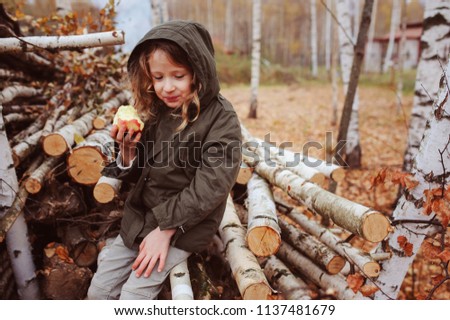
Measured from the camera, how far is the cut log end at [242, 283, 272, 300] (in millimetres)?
1826

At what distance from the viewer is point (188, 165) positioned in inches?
80.4

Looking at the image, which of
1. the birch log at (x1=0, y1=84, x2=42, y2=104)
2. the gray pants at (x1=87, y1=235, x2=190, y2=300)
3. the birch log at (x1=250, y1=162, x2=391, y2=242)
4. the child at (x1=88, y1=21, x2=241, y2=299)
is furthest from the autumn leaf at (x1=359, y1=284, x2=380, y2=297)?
the birch log at (x1=0, y1=84, x2=42, y2=104)

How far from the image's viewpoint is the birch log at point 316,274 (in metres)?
2.30

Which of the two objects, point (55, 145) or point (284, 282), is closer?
point (284, 282)

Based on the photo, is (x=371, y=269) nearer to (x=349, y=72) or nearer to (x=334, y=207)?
(x=334, y=207)

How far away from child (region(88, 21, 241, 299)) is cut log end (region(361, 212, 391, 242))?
0.80 m

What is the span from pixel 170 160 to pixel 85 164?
93 cm

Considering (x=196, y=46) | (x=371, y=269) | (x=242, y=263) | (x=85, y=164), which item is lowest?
(x=371, y=269)

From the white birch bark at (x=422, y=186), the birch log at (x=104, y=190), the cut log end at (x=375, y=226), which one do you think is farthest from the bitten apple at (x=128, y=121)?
the white birch bark at (x=422, y=186)

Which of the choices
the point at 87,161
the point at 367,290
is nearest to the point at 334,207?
the point at 367,290

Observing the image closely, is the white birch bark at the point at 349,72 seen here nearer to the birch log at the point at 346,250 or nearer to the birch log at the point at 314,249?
the birch log at the point at 346,250

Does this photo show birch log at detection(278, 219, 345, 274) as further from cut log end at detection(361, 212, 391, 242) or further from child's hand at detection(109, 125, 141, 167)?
child's hand at detection(109, 125, 141, 167)

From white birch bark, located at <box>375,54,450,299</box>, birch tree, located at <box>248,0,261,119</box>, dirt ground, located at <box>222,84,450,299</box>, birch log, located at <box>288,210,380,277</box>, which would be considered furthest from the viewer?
birch tree, located at <box>248,0,261,119</box>

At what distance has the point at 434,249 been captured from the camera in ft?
6.59
